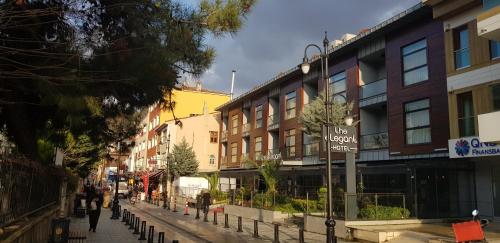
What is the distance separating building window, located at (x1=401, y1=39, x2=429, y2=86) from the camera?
81.7 ft

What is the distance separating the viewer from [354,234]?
18.2 meters

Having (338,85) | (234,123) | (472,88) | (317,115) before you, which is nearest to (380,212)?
(472,88)

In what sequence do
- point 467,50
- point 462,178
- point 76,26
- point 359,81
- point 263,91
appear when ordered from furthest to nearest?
point 263,91 → point 359,81 → point 462,178 → point 467,50 → point 76,26

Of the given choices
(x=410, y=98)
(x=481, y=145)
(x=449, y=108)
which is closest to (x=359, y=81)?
(x=410, y=98)

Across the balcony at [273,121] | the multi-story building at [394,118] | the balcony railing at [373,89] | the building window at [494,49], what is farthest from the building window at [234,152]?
the building window at [494,49]

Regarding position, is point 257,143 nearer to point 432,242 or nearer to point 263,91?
point 263,91

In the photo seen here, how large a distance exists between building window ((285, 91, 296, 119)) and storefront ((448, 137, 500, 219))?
17.8 meters

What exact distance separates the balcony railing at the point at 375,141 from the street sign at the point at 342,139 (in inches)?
442

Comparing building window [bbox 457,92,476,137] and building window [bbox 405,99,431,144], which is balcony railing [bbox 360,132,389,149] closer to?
building window [bbox 405,99,431,144]

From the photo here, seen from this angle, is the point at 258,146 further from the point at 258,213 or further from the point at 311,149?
the point at 258,213

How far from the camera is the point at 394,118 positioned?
86.6 feet

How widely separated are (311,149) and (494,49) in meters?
16.8

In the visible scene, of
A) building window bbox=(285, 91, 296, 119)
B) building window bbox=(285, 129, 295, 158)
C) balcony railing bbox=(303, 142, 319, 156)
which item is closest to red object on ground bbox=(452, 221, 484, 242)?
balcony railing bbox=(303, 142, 319, 156)

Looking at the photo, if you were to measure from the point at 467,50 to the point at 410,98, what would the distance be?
16.1 ft
